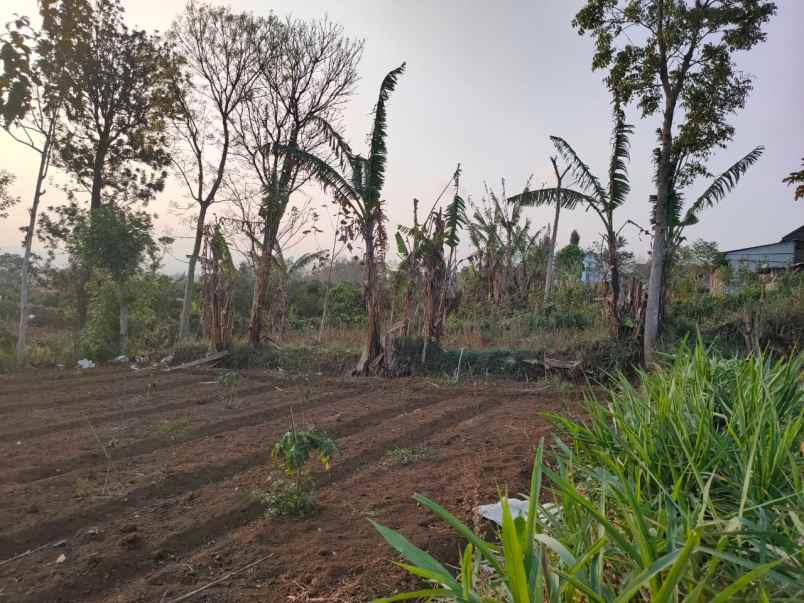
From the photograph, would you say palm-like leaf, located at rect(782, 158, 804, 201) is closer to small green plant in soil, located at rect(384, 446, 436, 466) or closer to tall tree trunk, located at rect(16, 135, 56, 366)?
small green plant in soil, located at rect(384, 446, 436, 466)

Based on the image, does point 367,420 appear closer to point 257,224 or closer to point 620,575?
point 620,575

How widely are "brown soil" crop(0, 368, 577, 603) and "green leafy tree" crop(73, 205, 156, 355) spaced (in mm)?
4318

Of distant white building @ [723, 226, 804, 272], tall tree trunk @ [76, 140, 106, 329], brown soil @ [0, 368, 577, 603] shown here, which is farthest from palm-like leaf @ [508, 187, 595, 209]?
distant white building @ [723, 226, 804, 272]

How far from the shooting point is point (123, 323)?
41.9 ft

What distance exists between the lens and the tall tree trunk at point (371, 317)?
11.0 m

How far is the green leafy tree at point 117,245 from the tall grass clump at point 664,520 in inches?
448

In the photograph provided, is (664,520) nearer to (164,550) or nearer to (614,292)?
(164,550)

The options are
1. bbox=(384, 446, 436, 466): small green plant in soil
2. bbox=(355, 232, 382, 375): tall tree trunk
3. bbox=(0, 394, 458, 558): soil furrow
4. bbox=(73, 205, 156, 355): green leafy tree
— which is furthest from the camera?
bbox=(73, 205, 156, 355): green leafy tree

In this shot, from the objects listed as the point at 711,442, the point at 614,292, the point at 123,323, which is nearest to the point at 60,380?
the point at 123,323

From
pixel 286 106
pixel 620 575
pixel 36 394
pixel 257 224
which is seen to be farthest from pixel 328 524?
pixel 286 106

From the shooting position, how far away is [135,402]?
8102 mm

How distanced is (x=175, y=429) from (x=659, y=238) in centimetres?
836

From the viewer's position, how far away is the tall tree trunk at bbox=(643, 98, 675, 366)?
9.83 metres

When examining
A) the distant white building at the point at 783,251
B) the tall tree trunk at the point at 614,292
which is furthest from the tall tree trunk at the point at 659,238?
the distant white building at the point at 783,251
